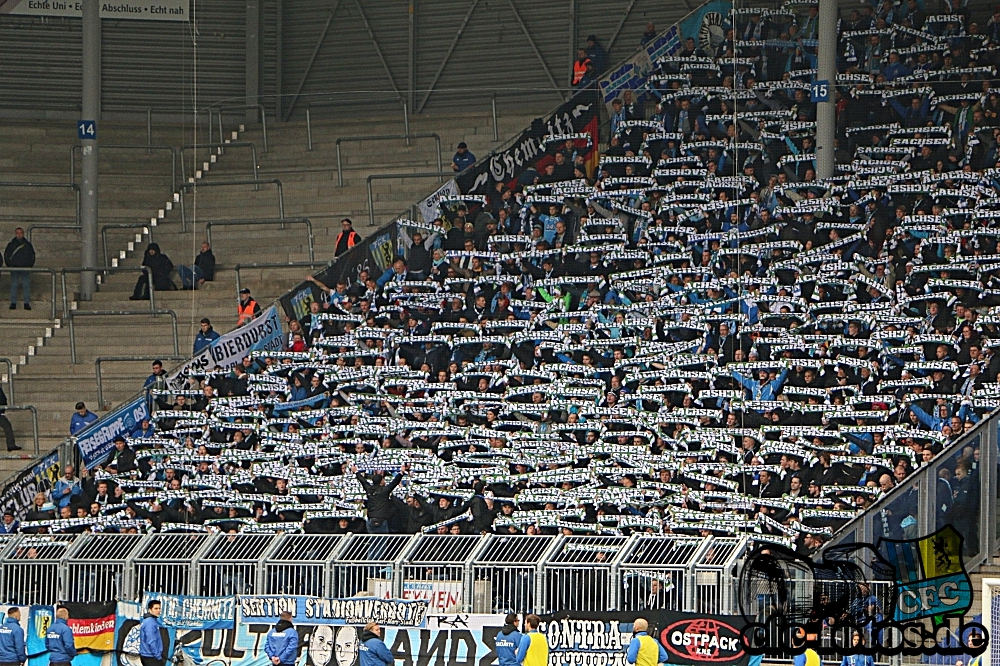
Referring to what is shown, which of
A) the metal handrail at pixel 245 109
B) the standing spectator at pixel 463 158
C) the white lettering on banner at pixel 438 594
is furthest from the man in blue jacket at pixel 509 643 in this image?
the metal handrail at pixel 245 109

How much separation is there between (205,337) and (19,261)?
16.3 ft

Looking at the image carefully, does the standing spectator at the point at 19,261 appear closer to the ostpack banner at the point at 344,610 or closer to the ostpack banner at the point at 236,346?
the ostpack banner at the point at 236,346

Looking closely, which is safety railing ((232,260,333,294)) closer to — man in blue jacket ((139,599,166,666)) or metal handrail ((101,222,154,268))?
metal handrail ((101,222,154,268))

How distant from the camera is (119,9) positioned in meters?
33.8

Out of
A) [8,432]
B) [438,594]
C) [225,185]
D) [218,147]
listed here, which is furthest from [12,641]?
[218,147]

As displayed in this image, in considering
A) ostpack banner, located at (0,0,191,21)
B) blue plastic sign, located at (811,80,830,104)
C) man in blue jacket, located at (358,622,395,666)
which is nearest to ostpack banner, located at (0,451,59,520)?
man in blue jacket, located at (358,622,395,666)

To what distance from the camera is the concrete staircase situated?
28.6m

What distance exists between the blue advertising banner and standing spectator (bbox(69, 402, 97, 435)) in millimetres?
494

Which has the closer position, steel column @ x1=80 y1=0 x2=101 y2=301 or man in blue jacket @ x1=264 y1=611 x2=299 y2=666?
man in blue jacket @ x1=264 y1=611 x2=299 y2=666

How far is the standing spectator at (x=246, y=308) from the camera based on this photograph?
27.5m

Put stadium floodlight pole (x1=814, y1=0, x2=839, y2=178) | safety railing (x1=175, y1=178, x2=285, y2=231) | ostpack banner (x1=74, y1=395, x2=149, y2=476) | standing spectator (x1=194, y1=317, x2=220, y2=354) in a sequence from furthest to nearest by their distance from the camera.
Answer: safety railing (x1=175, y1=178, x2=285, y2=231) → standing spectator (x1=194, y1=317, x2=220, y2=354) → stadium floodlight pole (x1=814, y1=0, x2=839, y2=178) → ostpack banner (x1=74, y1=395, x2=149, y2=476)

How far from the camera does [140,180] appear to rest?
1300 inches

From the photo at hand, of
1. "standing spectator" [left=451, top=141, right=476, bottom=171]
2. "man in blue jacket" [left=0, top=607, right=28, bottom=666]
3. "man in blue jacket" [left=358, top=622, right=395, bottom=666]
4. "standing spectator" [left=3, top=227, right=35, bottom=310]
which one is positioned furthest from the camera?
"standing spectator" [left=3, top=227, right=35, bottom=310]

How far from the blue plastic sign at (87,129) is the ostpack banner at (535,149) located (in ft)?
21.9
